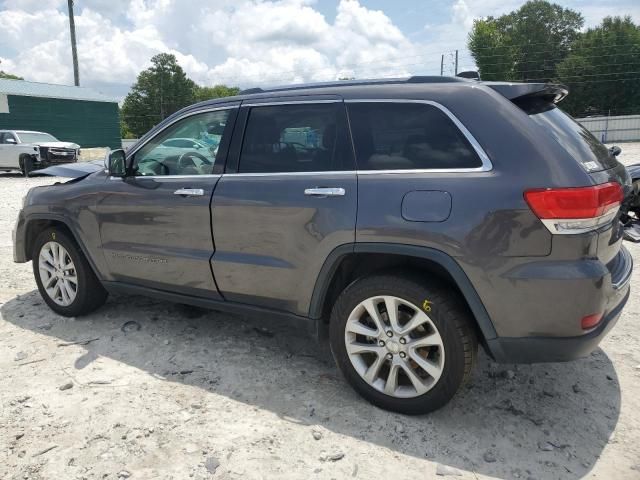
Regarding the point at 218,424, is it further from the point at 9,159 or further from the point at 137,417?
the point at 9,159

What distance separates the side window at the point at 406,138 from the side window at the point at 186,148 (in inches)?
42.4

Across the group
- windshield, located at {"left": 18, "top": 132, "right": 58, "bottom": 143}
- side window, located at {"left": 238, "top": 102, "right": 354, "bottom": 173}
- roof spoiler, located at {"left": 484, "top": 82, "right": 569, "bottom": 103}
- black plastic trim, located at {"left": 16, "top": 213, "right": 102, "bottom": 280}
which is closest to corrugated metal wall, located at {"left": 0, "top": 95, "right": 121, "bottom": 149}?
windshield, located at {"left": 18, "top": 132, "right": 58, "bottom": 143}

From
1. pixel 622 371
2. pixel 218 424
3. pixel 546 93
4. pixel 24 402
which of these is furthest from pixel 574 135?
pixel 24 402

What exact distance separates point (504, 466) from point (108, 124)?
38.6 metres

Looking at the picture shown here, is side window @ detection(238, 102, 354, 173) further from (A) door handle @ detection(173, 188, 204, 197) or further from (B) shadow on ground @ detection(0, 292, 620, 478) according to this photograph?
(B) shadow on ground @ detection(0, 292, 620, 478)

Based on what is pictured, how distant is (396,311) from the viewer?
2.85m

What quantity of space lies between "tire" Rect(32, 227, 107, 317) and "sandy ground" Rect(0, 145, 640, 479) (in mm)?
324

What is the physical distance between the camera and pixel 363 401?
123 inches

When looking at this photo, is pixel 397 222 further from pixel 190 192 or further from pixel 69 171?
pixel 69 171

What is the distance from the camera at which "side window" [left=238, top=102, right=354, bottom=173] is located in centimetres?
307

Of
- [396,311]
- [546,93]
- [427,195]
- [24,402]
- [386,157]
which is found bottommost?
[24,402]

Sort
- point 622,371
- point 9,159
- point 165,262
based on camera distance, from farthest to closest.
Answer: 1. point 9,159
2. point 165,262
3. point 622,371

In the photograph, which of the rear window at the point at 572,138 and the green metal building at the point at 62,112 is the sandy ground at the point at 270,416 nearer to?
the rear window at the point at 572,138

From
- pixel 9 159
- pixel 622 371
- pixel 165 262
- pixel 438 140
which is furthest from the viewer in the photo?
pixel 9 159
